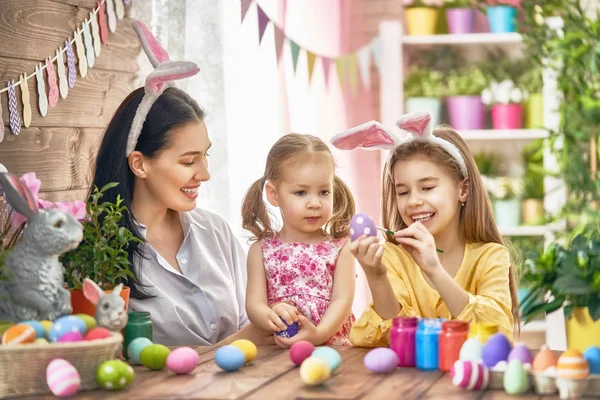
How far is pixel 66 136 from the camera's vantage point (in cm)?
287

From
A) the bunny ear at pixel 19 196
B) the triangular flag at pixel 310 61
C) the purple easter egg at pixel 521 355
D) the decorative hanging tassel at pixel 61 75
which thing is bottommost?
the purple easter egg at pixel 521 355

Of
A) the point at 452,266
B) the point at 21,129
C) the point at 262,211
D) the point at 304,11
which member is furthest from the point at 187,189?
the point at 304,11

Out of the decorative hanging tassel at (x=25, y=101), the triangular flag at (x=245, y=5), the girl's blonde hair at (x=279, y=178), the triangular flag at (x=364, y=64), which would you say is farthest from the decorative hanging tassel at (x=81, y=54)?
the triangular flag at (x=364, y=64)

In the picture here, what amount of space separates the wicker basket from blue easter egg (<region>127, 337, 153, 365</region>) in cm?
23

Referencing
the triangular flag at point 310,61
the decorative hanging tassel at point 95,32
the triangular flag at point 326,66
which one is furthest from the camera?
the triangular flag at point 326,66

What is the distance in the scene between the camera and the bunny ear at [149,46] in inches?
101

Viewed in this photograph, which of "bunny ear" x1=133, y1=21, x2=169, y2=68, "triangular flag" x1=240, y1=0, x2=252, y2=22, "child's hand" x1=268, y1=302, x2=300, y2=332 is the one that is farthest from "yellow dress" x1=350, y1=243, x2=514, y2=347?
"triangular flag" x1=240, y1=0, x2=252, y2=22

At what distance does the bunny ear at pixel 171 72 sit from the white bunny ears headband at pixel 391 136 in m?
0.43

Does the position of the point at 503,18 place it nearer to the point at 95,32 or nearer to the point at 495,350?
the point at 95,32

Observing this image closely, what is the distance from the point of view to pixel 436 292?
7.74 ft

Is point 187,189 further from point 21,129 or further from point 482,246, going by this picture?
point 482,246

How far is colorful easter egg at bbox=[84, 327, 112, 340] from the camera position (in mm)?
1745

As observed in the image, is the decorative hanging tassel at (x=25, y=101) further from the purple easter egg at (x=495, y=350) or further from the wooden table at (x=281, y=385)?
the purple easter egg at (x=495, y=350)

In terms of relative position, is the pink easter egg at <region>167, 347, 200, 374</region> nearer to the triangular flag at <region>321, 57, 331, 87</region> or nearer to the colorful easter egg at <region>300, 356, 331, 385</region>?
the colorful easter egg at <region>300, 356, 331, 385</region>
